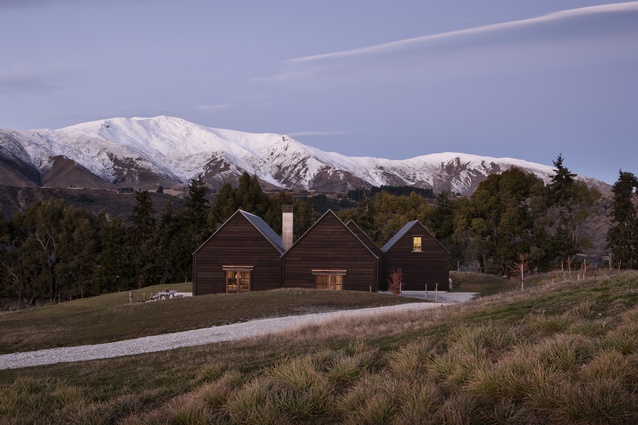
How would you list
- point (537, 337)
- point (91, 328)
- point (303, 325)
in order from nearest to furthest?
point (537, 337), point (303, 325), point (91, 328)

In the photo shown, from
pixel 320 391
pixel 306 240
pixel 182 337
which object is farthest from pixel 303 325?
pixel 306 240

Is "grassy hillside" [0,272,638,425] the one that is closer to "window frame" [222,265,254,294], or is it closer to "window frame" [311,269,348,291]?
"window frame" [311,269,348,291]

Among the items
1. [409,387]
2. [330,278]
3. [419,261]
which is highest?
[419,261]

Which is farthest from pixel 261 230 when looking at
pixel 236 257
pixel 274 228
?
pixel 274 228

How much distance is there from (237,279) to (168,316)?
16.0 m

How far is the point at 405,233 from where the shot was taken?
186 feet

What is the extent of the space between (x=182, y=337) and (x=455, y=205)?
199 feet

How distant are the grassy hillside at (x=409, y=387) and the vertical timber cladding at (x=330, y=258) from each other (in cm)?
3565

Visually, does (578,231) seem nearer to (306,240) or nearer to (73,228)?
(306,240)

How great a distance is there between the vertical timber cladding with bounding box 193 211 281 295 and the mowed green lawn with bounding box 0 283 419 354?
7.38m

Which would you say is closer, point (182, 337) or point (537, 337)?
point (537, 337)

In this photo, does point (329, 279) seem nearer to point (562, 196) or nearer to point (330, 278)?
point (330, 278)

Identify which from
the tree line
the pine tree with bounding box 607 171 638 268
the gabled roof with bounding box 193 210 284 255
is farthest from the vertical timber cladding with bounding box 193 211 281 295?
the pine tree with bounding box 607 171 638 268

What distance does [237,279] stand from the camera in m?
49.9
